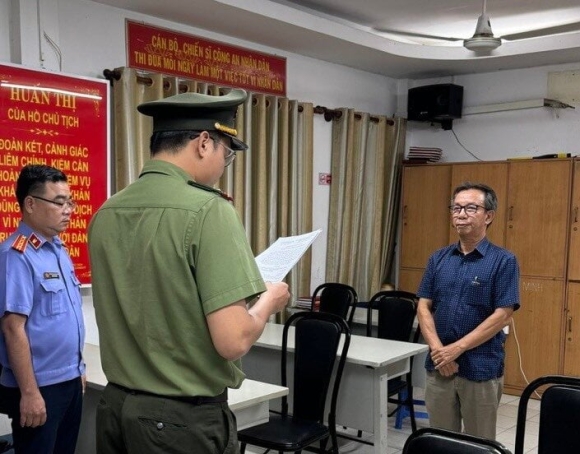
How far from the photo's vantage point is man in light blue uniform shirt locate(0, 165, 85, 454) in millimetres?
2174

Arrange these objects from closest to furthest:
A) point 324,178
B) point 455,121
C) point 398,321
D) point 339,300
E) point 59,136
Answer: point 59,136 < point 398,321 < point 339,300 < point 324,178 < point 455,121

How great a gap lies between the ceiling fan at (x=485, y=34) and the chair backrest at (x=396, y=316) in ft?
5.90

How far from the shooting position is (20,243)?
2.28 meters

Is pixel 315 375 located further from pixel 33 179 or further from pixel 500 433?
pixel 500 433

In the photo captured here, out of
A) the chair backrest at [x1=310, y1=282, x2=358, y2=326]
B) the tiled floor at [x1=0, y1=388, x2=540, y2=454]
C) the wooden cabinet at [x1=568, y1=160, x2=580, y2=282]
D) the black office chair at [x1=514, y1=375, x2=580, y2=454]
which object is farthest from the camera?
the wooden cabinet at [x1=568, y1=160, x2=580, y2=282]

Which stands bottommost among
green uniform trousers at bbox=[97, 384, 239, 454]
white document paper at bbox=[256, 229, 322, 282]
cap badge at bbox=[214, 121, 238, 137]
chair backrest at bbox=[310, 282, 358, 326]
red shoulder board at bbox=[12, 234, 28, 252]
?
chair backrest at bbox=[310, 282, 358, 326]

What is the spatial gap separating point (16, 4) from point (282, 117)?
6.78 feet

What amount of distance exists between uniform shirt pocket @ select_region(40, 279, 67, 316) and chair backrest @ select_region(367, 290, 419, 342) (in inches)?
93.8

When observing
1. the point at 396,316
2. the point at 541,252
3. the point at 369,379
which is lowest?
the point at 369,379

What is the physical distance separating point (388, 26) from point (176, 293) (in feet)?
14.5

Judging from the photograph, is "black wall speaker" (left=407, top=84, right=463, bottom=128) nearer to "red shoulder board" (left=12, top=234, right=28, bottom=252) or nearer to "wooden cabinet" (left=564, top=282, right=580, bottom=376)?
"wooden cabinet" (left=564, top=282, right=580, bottom=376)

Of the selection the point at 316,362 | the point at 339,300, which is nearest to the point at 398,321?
the point at 339,300

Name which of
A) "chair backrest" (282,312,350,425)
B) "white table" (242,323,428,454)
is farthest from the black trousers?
"white table" (242,323,428,454)

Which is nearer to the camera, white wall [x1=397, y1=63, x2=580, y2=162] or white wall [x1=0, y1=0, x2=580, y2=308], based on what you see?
white wall [x1=0, y1=0, x2=580, y2=308]
